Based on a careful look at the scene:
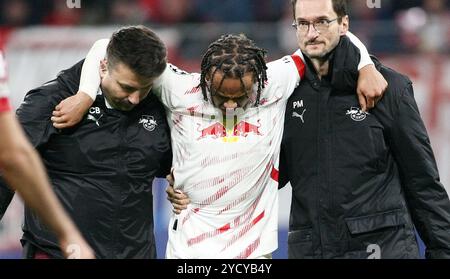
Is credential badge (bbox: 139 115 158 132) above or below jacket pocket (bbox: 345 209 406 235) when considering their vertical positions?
above

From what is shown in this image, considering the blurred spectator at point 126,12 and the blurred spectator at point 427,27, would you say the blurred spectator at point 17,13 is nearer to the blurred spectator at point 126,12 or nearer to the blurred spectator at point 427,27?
the blurred spectator at point 126,12

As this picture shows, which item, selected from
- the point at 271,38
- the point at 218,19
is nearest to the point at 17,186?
the point at 271,38

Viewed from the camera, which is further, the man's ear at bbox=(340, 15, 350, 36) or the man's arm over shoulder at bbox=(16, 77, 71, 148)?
the man's ear at bbox=(340, 15, 350, 36)

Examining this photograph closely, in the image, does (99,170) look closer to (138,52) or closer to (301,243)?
(138,52)

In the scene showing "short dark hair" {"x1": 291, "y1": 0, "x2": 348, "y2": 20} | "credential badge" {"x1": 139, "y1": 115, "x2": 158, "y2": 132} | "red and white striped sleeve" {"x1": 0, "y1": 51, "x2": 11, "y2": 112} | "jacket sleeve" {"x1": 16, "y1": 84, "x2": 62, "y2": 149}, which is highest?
"red and white striped sleeve" {"x1": 0, "y1": 51, "x2": 11, "y2": 112}

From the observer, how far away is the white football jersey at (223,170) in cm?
454

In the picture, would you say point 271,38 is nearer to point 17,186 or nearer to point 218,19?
point 218,19

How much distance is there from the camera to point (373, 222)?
4707 mm

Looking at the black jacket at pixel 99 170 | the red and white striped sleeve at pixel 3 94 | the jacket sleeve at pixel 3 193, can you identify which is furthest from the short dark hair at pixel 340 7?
the red and white striped sleeve at pixel 3 94

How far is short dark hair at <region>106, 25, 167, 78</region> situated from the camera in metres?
4.44

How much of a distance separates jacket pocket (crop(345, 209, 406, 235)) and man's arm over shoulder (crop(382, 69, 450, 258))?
148mm

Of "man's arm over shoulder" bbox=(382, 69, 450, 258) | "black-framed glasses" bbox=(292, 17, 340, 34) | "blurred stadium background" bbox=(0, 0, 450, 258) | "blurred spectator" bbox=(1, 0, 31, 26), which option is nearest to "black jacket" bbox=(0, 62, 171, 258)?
"black-framed glasses" bbox=(292, 17, 340, 34)

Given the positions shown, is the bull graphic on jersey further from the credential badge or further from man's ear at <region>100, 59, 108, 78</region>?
man's ear at <region>100, 59, 108, 78</region>

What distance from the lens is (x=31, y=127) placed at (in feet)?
15.0
